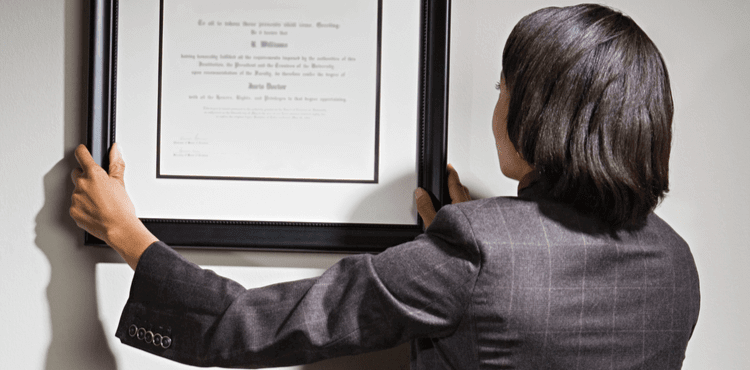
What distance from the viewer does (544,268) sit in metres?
0.44

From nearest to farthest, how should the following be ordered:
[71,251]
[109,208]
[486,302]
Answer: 1. [486,302]
2. [109,208]
3. [71,251]

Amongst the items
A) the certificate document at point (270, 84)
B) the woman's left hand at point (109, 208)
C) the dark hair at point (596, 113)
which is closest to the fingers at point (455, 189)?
the certificate document at point (270, 84)

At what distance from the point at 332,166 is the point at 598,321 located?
16.9 inches

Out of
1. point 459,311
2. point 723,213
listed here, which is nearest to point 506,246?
point 459,311

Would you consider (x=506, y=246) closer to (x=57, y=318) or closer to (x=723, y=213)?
(x=723, y=213)

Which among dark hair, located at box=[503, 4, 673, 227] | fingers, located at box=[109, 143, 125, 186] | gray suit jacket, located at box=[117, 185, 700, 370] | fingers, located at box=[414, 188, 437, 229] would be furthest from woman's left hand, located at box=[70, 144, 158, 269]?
dark hair, located at box=[503, 4, 673, 227]

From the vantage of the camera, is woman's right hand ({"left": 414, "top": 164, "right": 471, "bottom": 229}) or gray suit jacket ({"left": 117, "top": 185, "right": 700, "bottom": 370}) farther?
woman's right hand ({"left": 414, "top": 164, "right": 471, "bottom": 229})

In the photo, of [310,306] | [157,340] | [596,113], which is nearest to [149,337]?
[157,340]

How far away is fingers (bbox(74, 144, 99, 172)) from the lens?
69 cm

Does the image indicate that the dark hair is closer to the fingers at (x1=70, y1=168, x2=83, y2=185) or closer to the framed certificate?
the framed certificate

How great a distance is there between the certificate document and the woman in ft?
0.88

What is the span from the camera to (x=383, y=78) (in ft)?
2.36

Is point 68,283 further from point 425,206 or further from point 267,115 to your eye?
point 425,206

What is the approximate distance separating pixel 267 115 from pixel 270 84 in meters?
0.05
